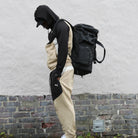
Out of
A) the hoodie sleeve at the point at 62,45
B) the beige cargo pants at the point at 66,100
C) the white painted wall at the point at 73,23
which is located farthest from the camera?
the white painted wall at the point at 73,23

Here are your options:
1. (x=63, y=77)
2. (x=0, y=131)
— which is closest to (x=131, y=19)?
(x=63, y=77)

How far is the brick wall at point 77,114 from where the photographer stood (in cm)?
456

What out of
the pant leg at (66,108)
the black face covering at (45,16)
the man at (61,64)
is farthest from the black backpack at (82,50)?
the black face covering at (45,16)

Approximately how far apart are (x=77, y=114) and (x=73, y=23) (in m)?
1.54

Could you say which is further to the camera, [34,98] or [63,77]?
[34,98]

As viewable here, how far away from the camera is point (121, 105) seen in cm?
476

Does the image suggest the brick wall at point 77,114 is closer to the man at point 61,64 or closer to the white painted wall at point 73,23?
the white painted wall at point 73,23

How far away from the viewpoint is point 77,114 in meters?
4.66

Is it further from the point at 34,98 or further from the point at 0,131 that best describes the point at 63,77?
the point at 0,131

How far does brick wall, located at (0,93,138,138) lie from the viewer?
15.0ft

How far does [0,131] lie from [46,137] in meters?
0.77

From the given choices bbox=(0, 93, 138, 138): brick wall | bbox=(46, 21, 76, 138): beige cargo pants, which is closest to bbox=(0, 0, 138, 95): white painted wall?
bbox=(0, 93, 138, 138): brick wall

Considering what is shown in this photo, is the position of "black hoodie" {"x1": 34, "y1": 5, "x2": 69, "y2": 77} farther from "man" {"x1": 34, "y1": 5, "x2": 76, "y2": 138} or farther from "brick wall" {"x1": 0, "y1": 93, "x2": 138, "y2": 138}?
"brick wall" {"x1": 0, "y1": 93, "x2": 138, "y2": 138}

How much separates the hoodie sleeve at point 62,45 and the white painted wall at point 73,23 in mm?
1252
